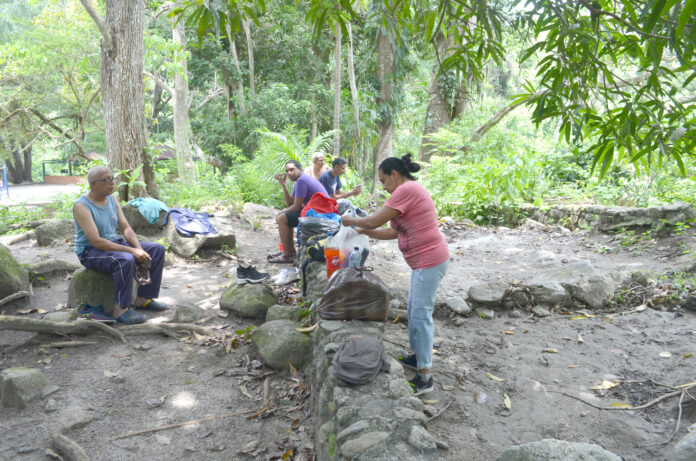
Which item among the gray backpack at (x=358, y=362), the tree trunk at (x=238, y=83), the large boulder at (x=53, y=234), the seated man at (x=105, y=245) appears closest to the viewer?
the gray backpack at (x=358, y=362)

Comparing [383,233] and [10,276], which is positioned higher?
[383,233]

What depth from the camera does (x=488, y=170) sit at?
34.9 feet

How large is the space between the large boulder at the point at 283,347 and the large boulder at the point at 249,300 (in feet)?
2.83

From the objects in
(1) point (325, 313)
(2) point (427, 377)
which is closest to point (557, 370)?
(2) point (427, 377)

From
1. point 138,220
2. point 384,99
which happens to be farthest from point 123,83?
point 384,99

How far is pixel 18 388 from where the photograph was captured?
3.27 m

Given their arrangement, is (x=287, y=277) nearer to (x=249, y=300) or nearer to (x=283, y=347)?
(x=249, y=300)

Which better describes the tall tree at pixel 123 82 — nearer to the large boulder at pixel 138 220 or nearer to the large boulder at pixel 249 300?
the large boulder at pixel 138 220

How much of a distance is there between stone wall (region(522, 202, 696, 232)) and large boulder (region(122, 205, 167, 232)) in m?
8.26

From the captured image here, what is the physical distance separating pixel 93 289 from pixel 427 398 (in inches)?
143

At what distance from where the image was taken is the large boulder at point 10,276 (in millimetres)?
4797

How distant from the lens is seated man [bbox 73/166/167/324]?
432 centimetres

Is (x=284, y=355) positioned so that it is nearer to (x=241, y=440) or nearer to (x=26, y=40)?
(x=241, y=440)

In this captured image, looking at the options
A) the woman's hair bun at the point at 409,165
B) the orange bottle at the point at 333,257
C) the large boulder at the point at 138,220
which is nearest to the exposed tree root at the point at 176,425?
the orange bottle at the point at 333,257
